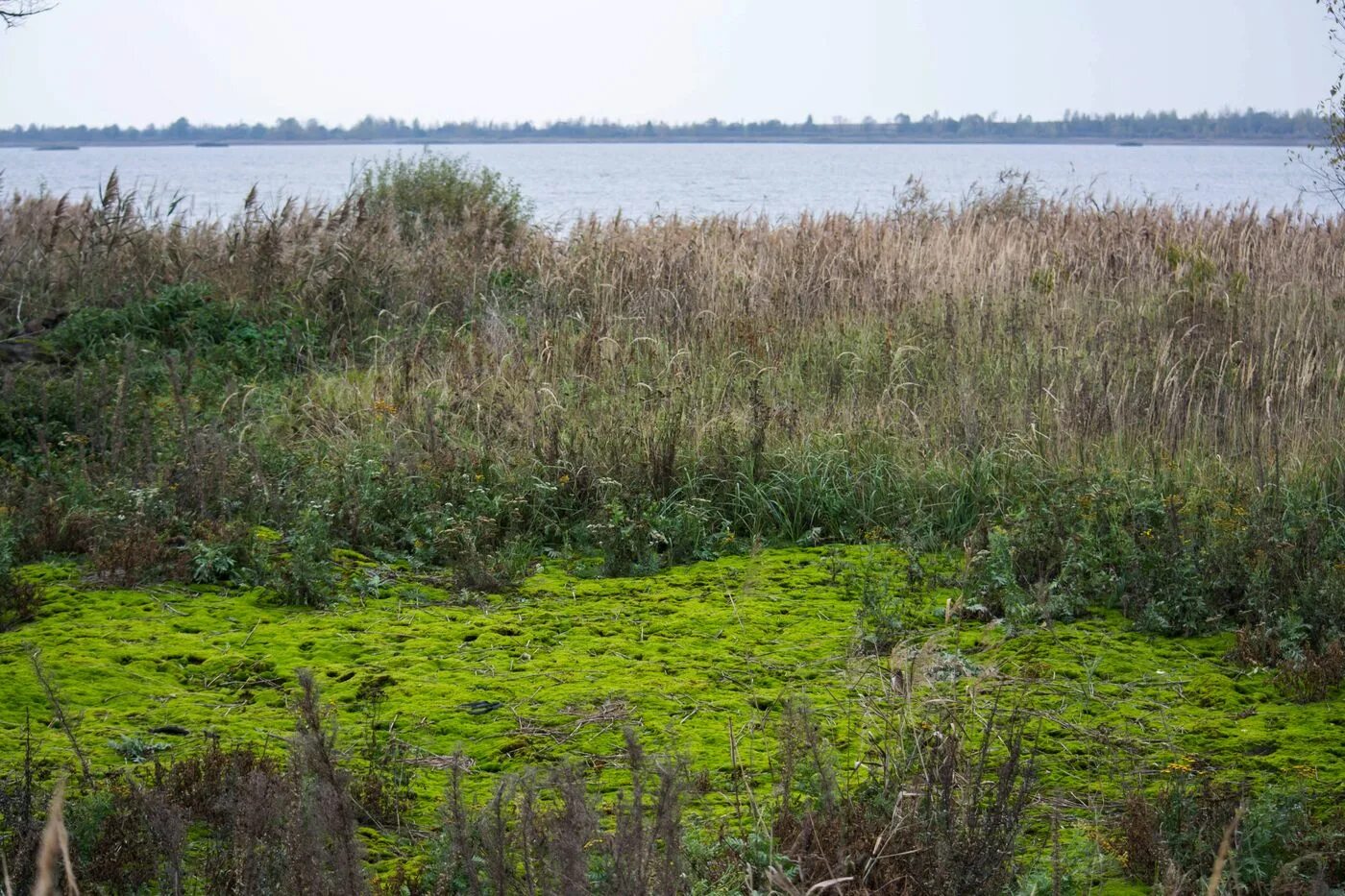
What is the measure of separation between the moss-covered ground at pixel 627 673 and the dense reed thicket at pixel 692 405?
0.86 ft

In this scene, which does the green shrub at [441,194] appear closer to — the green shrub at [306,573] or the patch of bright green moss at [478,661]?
the green shrub at [306,573]

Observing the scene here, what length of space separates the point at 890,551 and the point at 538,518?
5.91 feet

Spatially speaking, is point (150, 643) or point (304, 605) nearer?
point (150, 643)

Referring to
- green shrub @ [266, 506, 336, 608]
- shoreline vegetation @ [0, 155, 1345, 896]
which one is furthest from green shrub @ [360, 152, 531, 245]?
green shrub @ [266, 506, 336, 608]

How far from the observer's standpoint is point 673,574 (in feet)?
18.6

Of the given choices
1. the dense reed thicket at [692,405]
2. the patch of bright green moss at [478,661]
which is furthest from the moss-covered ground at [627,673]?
the dense reed thicket at [692,405]

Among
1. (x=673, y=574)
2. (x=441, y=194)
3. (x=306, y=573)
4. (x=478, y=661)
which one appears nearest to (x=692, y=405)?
(x=673, y=574)

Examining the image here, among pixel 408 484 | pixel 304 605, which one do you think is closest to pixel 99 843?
pixel 304 605

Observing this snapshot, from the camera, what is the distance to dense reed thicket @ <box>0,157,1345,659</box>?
541cm

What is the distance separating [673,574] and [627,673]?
1.29 metres

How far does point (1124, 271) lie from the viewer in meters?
10.6

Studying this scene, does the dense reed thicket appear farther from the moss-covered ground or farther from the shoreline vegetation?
the moss-covered ground

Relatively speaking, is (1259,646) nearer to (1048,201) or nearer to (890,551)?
(890,551)

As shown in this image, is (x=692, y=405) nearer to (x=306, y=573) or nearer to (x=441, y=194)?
(x=306, y=573)
